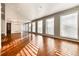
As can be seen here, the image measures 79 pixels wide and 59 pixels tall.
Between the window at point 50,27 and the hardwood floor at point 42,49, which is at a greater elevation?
the window at point 50,27

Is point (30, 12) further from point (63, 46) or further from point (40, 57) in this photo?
point (40, 57)

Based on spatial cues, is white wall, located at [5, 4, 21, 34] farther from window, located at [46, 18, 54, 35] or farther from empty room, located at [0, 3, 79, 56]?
window, located at [46, 18, 54, 35]

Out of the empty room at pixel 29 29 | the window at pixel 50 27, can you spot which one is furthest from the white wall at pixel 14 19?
the window at pixel 50 27

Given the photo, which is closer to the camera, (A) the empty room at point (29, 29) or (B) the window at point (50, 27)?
(A) the empty room at point (29, 29)

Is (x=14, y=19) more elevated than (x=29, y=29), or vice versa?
(x=14, y=19)

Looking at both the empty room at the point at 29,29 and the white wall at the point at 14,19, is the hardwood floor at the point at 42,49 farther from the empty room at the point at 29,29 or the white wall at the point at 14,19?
the white wall at the point at 14,19

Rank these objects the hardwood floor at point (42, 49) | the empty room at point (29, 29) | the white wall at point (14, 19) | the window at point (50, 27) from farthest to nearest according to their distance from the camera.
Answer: the window at point (50, 27), the white wall at point (14, 19), the empty room at point (29, 29), the hardwood floor at point (42, 49)

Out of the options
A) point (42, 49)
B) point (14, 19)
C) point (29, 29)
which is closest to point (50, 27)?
point (29, 29)

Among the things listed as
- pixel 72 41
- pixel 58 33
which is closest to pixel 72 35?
pixel 72 41

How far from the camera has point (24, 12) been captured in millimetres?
4016

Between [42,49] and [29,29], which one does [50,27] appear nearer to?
[29,29]

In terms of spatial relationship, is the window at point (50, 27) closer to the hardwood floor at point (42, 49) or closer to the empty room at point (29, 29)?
the empty room at point (29, 29)

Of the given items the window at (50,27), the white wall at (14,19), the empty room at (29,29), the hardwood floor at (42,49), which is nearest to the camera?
the hardwood floor at (42,49)

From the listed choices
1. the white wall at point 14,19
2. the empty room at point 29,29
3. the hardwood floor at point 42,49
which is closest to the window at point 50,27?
the empty room at point 29,29
